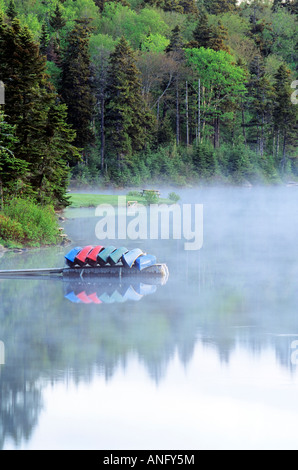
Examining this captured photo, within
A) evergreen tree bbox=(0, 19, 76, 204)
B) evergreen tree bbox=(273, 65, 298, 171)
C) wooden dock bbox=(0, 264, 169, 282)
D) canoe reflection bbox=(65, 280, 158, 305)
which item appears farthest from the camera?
evergreen tree bbox=(273, 65, 298, 171)

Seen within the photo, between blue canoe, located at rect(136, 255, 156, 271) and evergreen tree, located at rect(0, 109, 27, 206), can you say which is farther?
evergreen tree, located at rect(0, 109, 27, 206)

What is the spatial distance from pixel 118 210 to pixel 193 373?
1110 inches

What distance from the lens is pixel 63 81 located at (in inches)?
2265

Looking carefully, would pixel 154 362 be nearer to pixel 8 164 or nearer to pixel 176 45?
pixel 8 164

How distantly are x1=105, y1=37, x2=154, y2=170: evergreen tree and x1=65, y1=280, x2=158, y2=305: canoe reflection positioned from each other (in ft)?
A: 134

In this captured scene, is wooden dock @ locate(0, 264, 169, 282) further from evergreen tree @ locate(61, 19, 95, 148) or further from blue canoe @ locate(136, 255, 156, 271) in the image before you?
evergreen tree @ locate(61, 19, 95, 148)

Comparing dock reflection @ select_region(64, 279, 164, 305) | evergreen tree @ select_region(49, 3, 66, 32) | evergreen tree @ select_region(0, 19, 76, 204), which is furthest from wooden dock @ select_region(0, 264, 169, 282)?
evergreen tree @ select_region(49, 3, 66, 32)

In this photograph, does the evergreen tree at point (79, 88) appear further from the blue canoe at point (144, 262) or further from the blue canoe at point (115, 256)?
the blue canoe at point (115, 256)

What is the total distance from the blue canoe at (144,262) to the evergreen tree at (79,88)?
39819 millimetres

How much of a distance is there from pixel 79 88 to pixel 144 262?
136 ft

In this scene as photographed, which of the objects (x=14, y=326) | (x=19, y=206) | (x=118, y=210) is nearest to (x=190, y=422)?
(x=14, y=326)

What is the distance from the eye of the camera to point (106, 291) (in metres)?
16.3

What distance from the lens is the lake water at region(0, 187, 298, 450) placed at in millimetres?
8516

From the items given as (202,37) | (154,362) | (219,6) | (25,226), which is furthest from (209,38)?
(154,362)
